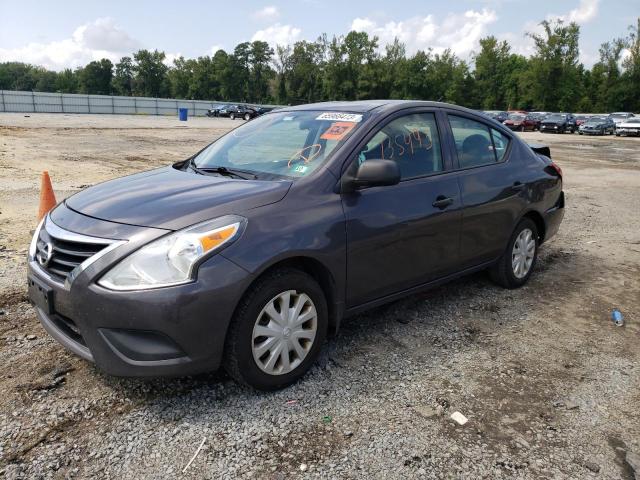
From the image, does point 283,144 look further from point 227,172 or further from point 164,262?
point 164,262

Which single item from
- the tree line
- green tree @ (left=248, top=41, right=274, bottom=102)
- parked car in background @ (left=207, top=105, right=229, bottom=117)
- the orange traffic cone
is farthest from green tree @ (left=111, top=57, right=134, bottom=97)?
the orange traffic cone

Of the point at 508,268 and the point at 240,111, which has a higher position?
the point at 240,111

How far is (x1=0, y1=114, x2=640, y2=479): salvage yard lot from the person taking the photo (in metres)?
2.60

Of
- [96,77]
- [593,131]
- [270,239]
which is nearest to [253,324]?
[270,239]

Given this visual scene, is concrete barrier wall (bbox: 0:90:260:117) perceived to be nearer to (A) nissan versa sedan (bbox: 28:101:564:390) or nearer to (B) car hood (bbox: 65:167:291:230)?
(B) car hood (bbox: 65:167:291:230)

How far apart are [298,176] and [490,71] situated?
91.9 metres

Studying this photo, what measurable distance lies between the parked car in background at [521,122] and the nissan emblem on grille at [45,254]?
146ft

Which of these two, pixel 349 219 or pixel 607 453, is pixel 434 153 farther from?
pixel 607 453

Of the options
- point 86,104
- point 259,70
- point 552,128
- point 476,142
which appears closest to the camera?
point 476,142

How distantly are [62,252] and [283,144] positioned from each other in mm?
1677

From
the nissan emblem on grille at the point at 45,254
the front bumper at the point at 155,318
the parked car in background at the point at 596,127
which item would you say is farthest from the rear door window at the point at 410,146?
the parked car in background at the point at 596,127

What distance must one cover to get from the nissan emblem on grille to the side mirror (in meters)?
1.74

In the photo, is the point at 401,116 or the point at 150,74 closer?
the point at 401,116

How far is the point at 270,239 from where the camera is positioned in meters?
2.94
